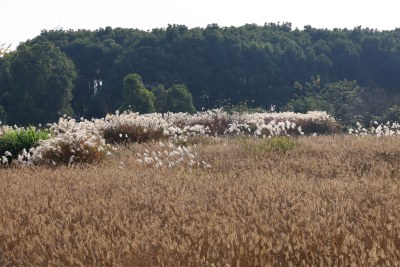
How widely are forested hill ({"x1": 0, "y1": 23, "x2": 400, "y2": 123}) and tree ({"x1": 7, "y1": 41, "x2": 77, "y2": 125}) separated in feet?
0.32

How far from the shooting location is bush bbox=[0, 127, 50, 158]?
35.9 feet

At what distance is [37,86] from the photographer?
108ft

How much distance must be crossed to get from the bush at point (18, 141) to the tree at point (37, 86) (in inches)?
854

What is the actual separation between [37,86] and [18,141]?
75.4 ft

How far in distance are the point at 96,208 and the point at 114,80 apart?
3666 cm

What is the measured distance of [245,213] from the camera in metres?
3.93

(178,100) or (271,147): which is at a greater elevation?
(271,147)

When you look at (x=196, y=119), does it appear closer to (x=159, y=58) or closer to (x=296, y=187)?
(x=296, y=187)

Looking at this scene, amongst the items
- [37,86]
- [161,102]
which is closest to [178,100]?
[161,102]

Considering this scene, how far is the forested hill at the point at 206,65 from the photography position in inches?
1566

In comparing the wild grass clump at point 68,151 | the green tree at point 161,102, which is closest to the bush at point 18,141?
the wild grass clump at point 68,151

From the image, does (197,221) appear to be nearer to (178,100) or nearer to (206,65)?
(178,100)

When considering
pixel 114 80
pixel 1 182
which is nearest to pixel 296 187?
pixel 1 182

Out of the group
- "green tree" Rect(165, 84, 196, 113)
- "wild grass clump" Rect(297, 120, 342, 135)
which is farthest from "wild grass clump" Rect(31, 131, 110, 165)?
"green tree" Rect(165, 84, 196, 113)
